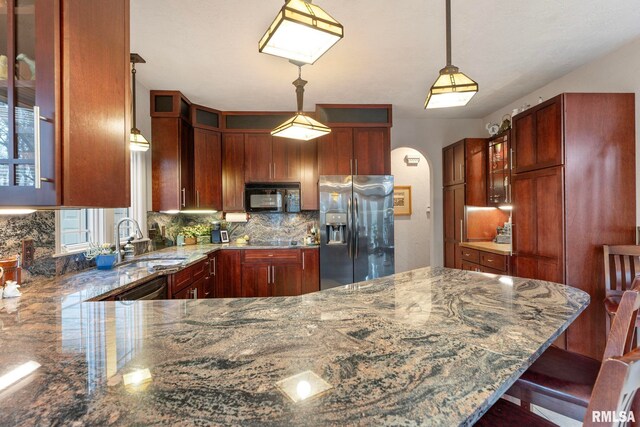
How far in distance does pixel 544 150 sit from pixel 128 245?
3948mm

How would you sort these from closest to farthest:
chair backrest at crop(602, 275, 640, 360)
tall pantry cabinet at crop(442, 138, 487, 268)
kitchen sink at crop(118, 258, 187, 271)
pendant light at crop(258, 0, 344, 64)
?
chair backrest at crop(602, 275, 640, 360), pendant light at crop(258, 0, 344, 64), kitchen sink at crop(118, 258, 187, 271), tall pantry cabinet at crop(442, 138, 487, 268)

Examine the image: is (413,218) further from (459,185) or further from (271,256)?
(271,256)

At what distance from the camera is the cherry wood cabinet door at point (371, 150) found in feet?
13.7

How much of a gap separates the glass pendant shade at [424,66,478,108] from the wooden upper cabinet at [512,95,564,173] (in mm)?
1312

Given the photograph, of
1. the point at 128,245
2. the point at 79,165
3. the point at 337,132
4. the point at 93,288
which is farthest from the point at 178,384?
the point at 337,132

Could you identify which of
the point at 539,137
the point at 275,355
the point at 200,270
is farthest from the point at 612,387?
the point at 200,270

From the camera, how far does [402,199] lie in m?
6.11

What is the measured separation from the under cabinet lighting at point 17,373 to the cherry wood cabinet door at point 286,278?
128 inches

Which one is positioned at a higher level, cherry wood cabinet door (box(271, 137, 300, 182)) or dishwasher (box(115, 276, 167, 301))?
cherry wood cabinet door (box(271, 137, 300, 182))

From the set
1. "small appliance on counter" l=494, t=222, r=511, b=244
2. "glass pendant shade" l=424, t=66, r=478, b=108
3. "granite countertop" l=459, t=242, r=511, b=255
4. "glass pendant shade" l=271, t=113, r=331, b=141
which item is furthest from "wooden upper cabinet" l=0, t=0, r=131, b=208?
"small appliance on counter" l=494, t=222, r=511, b=244

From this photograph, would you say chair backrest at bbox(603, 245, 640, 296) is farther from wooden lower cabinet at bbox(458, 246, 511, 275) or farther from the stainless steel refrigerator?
the stainless steel refrigerator

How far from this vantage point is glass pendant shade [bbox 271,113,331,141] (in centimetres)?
271

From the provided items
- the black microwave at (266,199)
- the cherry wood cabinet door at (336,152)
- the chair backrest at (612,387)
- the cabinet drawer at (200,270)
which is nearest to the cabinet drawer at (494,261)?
the cherry wood cabinet door at (336,152)

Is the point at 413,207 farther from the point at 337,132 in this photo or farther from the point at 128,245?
the point at 128,245
